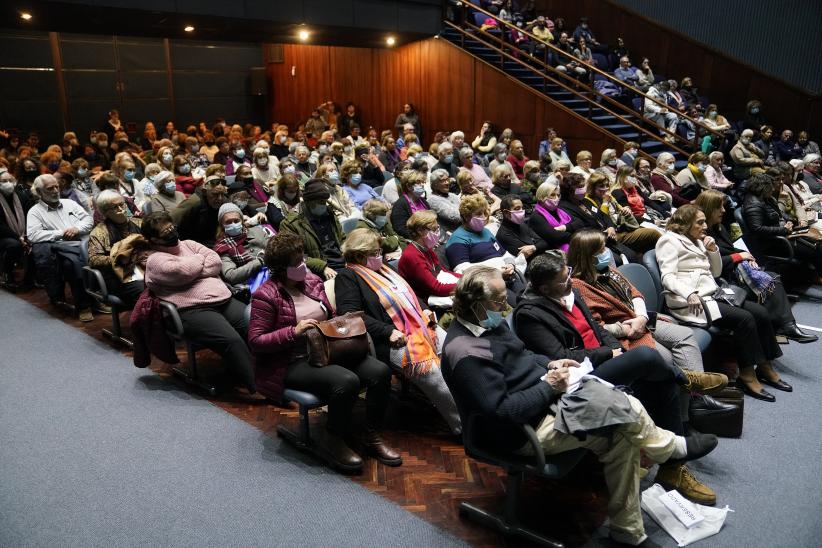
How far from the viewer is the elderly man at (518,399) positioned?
2.55 meters

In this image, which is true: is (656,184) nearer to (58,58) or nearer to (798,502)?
(798,502)

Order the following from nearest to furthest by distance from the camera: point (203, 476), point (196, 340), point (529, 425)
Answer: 1. point (529, 425)
2. point (203, 476)
3. point (196, 340)

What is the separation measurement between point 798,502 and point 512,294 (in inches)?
80.5

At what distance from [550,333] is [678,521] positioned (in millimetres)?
1017

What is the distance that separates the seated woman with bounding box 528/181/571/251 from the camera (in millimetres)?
5305

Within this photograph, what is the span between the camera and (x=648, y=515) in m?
2.93

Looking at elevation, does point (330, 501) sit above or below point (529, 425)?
below

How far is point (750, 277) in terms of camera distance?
470 centimetres

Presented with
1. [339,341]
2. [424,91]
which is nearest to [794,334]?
[339,341]

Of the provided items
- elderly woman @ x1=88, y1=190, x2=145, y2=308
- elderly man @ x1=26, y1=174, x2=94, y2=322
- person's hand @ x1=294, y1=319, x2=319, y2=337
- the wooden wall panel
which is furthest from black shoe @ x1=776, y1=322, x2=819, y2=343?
the wooden wall panel

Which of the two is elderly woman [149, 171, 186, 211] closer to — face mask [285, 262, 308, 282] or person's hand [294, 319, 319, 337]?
face mask [285, 262, 308, 282]

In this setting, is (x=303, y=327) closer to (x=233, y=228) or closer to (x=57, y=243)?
(x=233, y=228)

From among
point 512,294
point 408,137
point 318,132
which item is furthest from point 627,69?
point 512,294

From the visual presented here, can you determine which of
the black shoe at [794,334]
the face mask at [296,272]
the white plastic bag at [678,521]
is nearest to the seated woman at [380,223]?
the face mask at [296,272]
